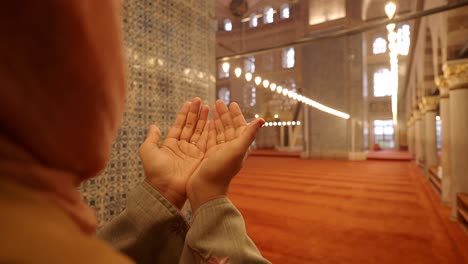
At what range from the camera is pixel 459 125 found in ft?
13.1

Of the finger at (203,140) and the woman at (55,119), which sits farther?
the finger at (203,140)

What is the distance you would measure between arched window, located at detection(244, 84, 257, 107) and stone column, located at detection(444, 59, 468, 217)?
17.2 metres

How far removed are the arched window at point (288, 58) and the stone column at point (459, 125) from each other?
1696cm

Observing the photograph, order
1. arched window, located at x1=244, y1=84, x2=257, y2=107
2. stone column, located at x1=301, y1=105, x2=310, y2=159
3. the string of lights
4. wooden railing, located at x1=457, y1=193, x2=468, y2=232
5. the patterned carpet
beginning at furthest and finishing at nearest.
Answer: arched window, located at x1=244, y1=84, x2=257, y2=107, stone column, located at x1=301, y1=105, x2=310, y2=159, the string of lights, wooden railing, located at x1=457, y1=193, x2=468, y2=232, the patterned carpet

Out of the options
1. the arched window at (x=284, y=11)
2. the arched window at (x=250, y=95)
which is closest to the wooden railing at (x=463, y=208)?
the arched window at (x=250, y=95)

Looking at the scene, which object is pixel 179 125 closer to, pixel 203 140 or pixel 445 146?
pixel 203 140

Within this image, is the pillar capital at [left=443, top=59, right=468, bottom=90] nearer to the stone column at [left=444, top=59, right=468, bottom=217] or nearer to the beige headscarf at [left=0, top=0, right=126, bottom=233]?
the stone column at [left=444, top=59, right=468, bottom=217]

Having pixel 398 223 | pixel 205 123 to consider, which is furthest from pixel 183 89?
pixel 398 223

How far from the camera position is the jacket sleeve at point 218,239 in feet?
2.34

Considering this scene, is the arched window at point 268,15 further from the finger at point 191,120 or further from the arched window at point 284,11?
the finger at point 191,120

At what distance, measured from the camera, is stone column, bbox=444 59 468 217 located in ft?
12.9

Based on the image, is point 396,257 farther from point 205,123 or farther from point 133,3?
point 133,3

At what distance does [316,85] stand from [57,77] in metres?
12.9

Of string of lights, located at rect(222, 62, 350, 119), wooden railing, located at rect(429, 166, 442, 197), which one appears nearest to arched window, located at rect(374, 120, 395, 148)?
string of lights, located at rect(222, 62, 350, 119)
